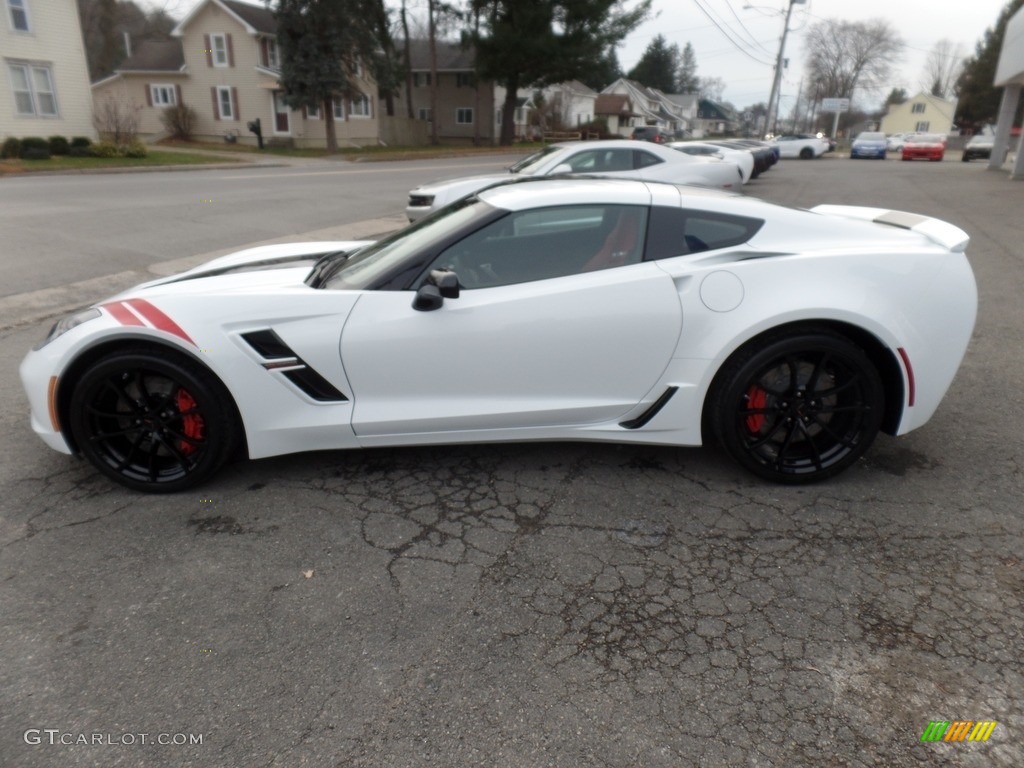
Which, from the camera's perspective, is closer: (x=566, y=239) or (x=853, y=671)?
(x=853, y=671)

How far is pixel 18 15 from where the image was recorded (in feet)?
81.6

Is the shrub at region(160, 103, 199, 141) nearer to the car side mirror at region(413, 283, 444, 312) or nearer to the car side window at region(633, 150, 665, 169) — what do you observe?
the car side window at region(633, 150, 665, 169)

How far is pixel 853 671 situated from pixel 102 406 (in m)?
3.26

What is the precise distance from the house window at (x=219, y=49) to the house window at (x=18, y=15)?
1270 cm

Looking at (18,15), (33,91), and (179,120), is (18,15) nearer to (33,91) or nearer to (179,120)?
(33,91)

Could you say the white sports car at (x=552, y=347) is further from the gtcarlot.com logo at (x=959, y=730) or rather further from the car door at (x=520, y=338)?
the gtcarlot.com logo at (x=959, y=730)

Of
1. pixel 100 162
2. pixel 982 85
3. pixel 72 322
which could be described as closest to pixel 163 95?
pixel 100 162

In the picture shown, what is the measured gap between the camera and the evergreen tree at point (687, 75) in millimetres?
130625

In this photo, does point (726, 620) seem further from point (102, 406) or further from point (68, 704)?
point (102, 406)

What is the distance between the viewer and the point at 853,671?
228 cm

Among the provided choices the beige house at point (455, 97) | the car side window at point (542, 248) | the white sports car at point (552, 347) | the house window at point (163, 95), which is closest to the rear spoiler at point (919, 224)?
the white sports car at point (552, 347)

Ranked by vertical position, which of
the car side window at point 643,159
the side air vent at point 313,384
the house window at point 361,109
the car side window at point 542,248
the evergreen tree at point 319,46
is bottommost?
the side air vent at point 313,384

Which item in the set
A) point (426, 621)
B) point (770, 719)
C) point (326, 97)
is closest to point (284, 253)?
point (426, 621)

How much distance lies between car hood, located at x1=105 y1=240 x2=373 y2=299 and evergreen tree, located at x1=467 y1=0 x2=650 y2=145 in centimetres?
3724
